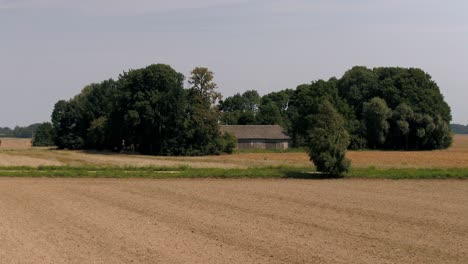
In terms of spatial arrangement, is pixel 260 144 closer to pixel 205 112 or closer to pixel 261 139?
pixel 261 139

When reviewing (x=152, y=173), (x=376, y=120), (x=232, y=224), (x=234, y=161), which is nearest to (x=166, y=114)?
(x=234, y=161)

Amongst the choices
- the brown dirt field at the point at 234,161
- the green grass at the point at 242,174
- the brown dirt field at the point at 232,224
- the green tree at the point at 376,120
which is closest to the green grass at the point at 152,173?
the green grass at the point at 242,174

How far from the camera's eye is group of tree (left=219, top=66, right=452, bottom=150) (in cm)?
9988

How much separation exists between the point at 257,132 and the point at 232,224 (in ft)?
300

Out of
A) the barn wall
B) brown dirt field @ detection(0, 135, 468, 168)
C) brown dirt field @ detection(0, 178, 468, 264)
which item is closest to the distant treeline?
the barn wall

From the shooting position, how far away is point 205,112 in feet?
287

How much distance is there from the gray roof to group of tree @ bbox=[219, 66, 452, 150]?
256cm

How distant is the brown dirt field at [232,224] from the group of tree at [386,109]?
6209 cm

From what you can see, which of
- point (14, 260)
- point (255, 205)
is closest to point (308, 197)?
point (255, 205)

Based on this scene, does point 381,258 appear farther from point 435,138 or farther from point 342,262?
point 435,138

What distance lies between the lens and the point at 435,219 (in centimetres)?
2394

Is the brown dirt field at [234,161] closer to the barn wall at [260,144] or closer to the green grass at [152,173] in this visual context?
the green grass at [152,173]

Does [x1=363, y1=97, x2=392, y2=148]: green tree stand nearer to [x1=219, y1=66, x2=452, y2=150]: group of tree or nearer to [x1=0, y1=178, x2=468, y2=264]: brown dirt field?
[x1=219, y1=66, x2=452, y2=150]: group of tree

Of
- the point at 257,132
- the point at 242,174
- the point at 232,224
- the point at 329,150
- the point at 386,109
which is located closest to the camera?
the point at 232,224
